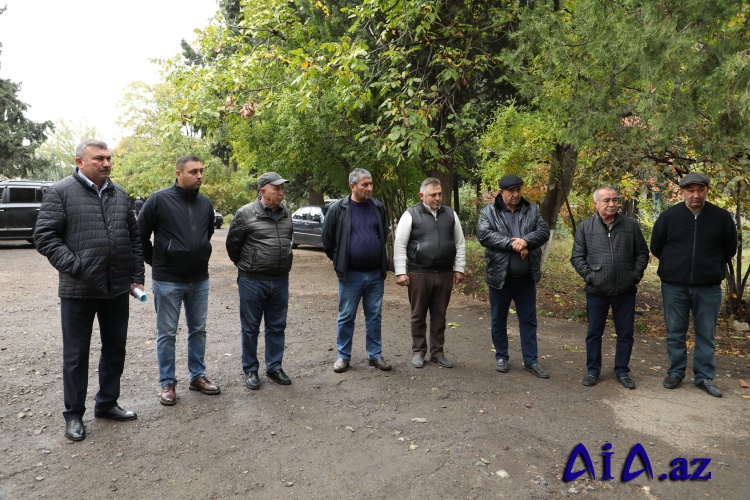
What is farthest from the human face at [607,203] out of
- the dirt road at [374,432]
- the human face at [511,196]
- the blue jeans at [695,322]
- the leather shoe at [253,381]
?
the leather shoe at [253,381]

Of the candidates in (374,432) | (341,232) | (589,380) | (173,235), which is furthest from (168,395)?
A: (589,380)

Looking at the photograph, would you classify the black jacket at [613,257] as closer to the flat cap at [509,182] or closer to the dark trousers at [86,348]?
the flat cap at [509,182]

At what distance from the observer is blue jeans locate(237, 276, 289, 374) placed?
5.16m

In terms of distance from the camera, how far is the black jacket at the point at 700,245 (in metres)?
5.13

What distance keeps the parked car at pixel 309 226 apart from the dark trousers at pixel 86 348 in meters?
14.3

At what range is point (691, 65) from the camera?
410cm

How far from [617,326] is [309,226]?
14483 millimetres

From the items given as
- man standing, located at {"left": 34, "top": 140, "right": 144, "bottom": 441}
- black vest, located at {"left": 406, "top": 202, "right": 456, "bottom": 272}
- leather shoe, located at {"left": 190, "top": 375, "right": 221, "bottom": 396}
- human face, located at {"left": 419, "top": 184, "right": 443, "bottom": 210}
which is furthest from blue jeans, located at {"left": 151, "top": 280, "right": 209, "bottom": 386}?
human face, located at {"left": 419, "top": 184, "right": 443, "bottom": 210}

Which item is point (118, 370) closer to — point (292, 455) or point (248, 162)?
point (292, 455)

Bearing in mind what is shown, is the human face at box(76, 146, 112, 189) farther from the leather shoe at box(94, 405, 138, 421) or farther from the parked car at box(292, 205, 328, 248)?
the parked car at box(292, 205, 328, 248)

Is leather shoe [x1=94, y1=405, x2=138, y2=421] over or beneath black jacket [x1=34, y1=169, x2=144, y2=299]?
beneath

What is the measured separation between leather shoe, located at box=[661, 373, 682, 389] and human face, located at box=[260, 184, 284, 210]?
13.4 ft

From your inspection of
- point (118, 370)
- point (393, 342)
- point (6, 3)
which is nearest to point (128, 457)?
point (118, 370)

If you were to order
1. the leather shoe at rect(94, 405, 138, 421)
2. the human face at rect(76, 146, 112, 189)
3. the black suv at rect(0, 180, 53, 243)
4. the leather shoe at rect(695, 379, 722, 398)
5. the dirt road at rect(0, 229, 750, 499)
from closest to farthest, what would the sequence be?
the dirt road at rect(0, 229, 750, 499)
the human face at rect(76, 146, 112, 189)
the leather shoe at rect(94, 405, 138, 421)
the leather shoe at rect(695, 379, 722, 398)
the black suv at rect(0, 180, 53, 243)
